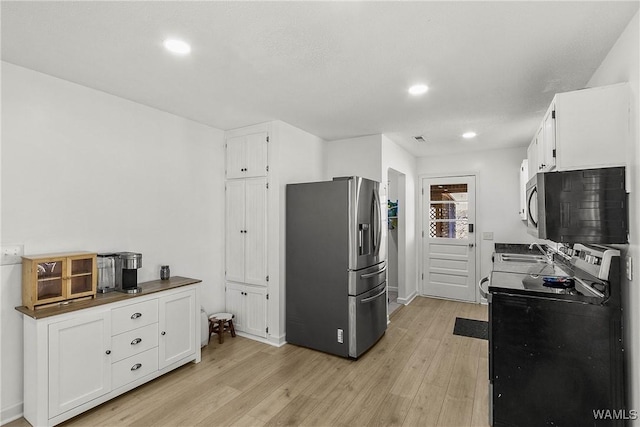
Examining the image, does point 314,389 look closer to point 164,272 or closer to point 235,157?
point 164,272

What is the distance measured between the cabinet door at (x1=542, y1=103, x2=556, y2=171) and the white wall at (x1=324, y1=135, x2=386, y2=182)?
6.52 feet

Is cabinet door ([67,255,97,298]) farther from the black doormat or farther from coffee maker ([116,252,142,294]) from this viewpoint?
the black doormat

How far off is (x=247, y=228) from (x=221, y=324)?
1.10 metres

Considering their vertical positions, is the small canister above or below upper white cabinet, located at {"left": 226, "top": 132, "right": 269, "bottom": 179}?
below

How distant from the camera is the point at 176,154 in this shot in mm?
3414

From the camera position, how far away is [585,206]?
71.0 inches

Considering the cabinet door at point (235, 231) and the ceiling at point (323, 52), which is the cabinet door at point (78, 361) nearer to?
the cabinet door at point (235, 231)

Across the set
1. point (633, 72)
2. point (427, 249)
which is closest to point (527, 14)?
point (633, 72)

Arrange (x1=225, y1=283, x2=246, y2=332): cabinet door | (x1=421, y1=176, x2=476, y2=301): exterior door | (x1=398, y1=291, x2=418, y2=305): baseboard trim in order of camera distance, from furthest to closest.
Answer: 1. (x1=421, y1=176, x2=476, y2=301): exterior door
2. (x1=398, y1=291, x2=418, y2=305): baseboard trim
3. (x1=225, y1=283, x2=246, y2=332): cabinet door

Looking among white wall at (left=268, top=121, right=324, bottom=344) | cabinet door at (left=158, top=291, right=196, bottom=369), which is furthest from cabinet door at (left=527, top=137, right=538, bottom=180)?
cabinet door at (left=158, top=291, right=196, bottom=369)

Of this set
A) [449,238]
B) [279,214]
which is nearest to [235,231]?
[279,214]

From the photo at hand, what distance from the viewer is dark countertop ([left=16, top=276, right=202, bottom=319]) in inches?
84.3

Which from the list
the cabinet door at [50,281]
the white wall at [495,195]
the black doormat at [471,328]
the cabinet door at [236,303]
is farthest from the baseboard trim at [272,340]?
the white wall at [495,195]

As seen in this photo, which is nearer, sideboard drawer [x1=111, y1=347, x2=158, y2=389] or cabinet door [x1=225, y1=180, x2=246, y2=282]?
sideboard drawer [x1=111, y1=347, x2=158, y2=389]
